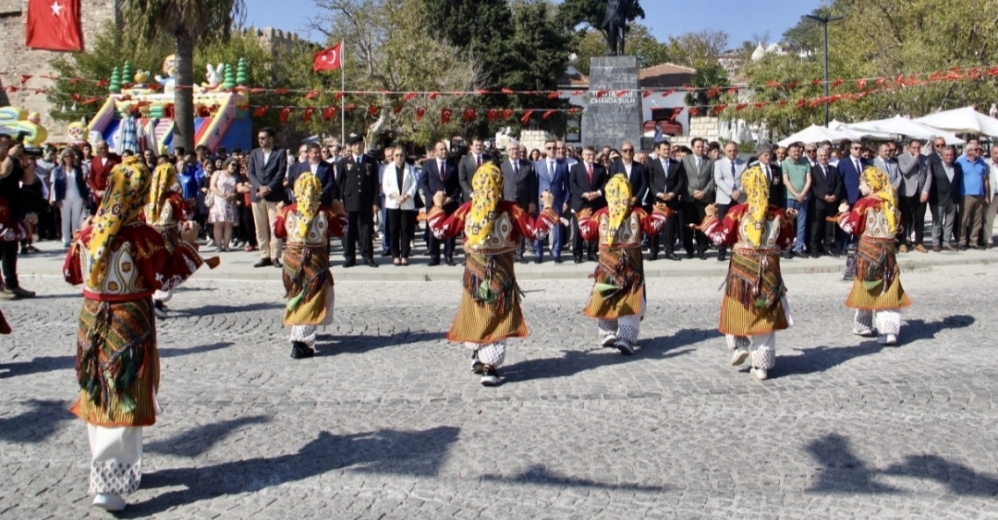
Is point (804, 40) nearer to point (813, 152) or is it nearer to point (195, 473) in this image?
point (813, 152)

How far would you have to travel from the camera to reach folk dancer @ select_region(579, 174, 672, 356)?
883 centimetres

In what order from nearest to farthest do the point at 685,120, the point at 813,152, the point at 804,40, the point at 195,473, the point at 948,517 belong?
1. the point at 948,517
2. the point at 195,473
3. the point at 813,152
4. the point at 685,120
5. the point at 804,40

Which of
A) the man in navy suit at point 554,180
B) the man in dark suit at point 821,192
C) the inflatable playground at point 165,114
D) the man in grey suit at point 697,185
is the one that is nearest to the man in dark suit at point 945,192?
the man in dark suit at point 821,192

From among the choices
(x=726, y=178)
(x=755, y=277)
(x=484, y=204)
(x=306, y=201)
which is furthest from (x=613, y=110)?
(x=484, y=204)

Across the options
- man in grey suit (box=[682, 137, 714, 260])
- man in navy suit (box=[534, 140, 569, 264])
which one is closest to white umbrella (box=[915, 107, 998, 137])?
man in grey suit (box=[682, 137, 714, 260])

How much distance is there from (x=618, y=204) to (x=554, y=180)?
6607mm

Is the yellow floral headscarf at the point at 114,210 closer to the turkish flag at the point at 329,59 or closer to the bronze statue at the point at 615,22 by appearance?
the turkish flag at the point at 329,59

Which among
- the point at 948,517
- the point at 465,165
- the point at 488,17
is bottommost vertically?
the point at 948,517

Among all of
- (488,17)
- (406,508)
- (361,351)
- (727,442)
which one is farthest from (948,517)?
(488,17)

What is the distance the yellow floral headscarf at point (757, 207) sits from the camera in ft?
26.5

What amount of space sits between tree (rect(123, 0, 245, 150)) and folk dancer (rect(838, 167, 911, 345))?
1582 centimetres

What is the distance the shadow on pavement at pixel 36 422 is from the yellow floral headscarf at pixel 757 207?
5291mm

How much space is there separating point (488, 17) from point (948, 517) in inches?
1994

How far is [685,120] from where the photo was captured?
2896 inches
